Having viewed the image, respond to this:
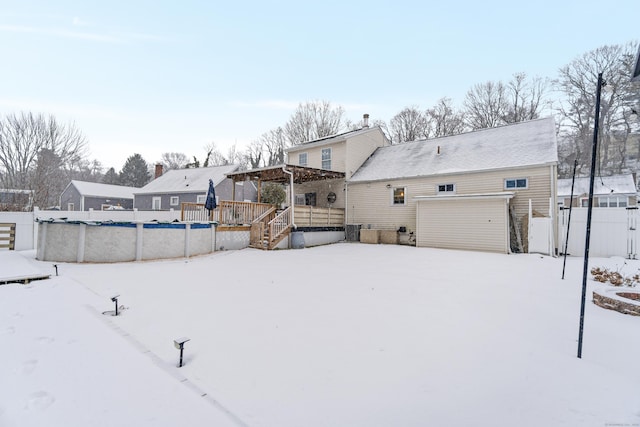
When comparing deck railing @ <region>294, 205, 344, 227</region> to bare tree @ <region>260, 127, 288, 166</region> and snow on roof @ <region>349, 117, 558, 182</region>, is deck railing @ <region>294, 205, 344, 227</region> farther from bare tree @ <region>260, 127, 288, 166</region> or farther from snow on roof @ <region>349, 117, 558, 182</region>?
bare tree @ <region>260, 127, 288, 166</region>

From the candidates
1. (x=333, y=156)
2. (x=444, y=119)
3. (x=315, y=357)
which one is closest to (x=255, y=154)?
(x=444, y=119)

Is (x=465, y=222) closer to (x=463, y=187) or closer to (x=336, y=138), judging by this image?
(x=463, y=187)

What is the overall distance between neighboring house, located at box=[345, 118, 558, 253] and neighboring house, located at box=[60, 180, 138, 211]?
24.5 m

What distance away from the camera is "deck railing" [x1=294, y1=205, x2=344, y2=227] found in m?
13.2

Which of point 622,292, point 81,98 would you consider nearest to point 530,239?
point 622,292

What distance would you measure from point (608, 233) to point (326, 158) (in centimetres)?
1238

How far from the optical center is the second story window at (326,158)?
16.7m

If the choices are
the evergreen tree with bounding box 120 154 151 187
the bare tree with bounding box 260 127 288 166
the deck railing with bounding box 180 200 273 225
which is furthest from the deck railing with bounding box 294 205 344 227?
the evergreen tree with bounding box 120 154 151 187

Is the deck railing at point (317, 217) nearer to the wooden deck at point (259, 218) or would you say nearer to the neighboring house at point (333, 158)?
the wooden deck at point (259, 218)

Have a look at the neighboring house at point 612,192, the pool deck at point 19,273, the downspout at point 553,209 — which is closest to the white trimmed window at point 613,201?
the neighboring house at point 612,192

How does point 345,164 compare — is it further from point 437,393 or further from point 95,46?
point 437,393

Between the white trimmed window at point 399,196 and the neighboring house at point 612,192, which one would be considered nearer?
the white trimmed window at point 399,196

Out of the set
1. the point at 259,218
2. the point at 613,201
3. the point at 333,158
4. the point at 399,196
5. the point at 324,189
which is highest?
the point at 333,158

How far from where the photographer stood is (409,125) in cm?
2889
